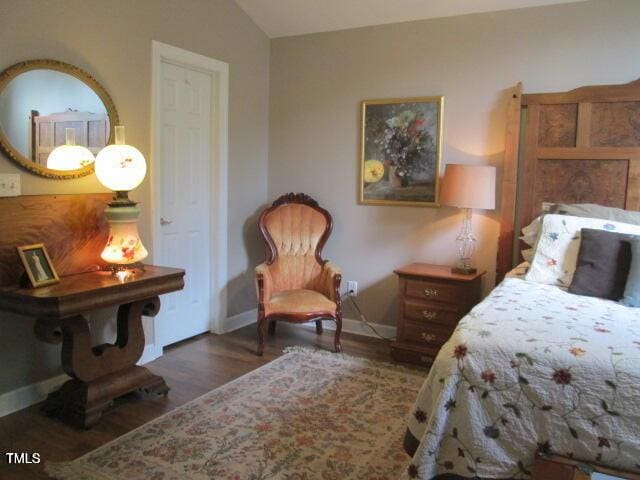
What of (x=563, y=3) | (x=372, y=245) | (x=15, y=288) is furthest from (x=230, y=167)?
(x=563, y=3)

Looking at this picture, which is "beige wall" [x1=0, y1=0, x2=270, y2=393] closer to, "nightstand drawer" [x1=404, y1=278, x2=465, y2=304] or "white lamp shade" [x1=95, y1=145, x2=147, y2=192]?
"white lamp shade" [x1=95, y1=145, x2=147, y2=192]

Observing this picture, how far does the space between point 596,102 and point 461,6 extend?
1141mm

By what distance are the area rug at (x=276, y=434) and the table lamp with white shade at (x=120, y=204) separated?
35.6 inches

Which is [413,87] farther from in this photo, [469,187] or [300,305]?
[300,305]

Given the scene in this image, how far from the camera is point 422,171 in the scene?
395 centimetres

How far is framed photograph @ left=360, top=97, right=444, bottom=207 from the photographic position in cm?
389

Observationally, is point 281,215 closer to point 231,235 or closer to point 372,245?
point 231,235

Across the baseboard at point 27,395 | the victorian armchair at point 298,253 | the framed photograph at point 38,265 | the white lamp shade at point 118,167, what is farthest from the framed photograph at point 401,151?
the baseboard at point 27,395

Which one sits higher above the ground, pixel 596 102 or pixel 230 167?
pixel 596 102

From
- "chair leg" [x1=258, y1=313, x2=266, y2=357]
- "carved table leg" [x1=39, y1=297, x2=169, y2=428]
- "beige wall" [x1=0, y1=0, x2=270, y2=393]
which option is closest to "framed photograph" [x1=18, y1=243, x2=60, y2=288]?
"carved table leg" [x1=39, y1=297, x2=169, y2=428]

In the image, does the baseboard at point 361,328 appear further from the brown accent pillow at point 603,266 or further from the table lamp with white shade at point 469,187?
the brown accent pillow at point 603,266

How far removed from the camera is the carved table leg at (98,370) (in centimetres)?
261

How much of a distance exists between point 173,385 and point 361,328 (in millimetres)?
1688

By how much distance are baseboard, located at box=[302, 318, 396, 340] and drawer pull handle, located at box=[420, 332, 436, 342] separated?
0.58 meters
